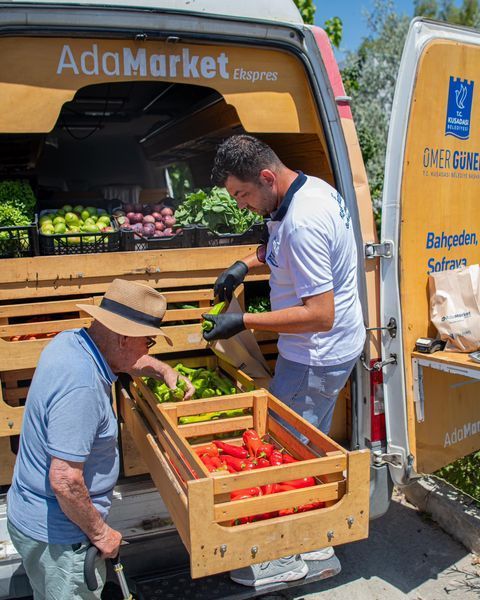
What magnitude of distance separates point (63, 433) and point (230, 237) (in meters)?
1.83

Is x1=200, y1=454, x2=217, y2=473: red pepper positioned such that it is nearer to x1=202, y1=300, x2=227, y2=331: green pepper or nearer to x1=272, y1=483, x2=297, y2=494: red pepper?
x1=272, y1=483, x2=297, y2=494: red pepper

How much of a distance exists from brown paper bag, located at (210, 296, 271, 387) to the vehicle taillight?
55 cm

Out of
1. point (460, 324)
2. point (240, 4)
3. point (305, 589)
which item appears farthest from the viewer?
point (305, 589)

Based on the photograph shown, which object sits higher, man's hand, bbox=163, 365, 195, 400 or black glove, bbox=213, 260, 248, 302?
black glove, bbox=213, 260, 248, 302

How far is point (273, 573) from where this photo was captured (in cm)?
306

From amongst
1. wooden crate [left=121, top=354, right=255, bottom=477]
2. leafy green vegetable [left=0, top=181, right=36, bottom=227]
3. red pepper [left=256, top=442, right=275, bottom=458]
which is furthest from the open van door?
leafy green vegetable [left=0, top=181, right=36, bottom=227]

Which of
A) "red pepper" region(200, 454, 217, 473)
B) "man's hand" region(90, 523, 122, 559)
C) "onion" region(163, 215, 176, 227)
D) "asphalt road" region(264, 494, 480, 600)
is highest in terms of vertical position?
"onion" region(163, 215, 176, 227)

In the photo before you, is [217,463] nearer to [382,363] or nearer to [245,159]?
[382,363]

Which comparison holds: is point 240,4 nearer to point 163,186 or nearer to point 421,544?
point 421,544

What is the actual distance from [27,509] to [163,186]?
632cm

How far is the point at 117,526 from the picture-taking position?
9.57 feet

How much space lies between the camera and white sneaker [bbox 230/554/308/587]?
119 inches

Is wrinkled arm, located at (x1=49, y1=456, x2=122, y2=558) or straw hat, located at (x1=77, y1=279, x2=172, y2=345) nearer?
wrinkled arm, located at (x1=49, y1=456, x2=122, y2=558)

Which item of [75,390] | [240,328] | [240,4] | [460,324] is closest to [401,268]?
[460,324]
